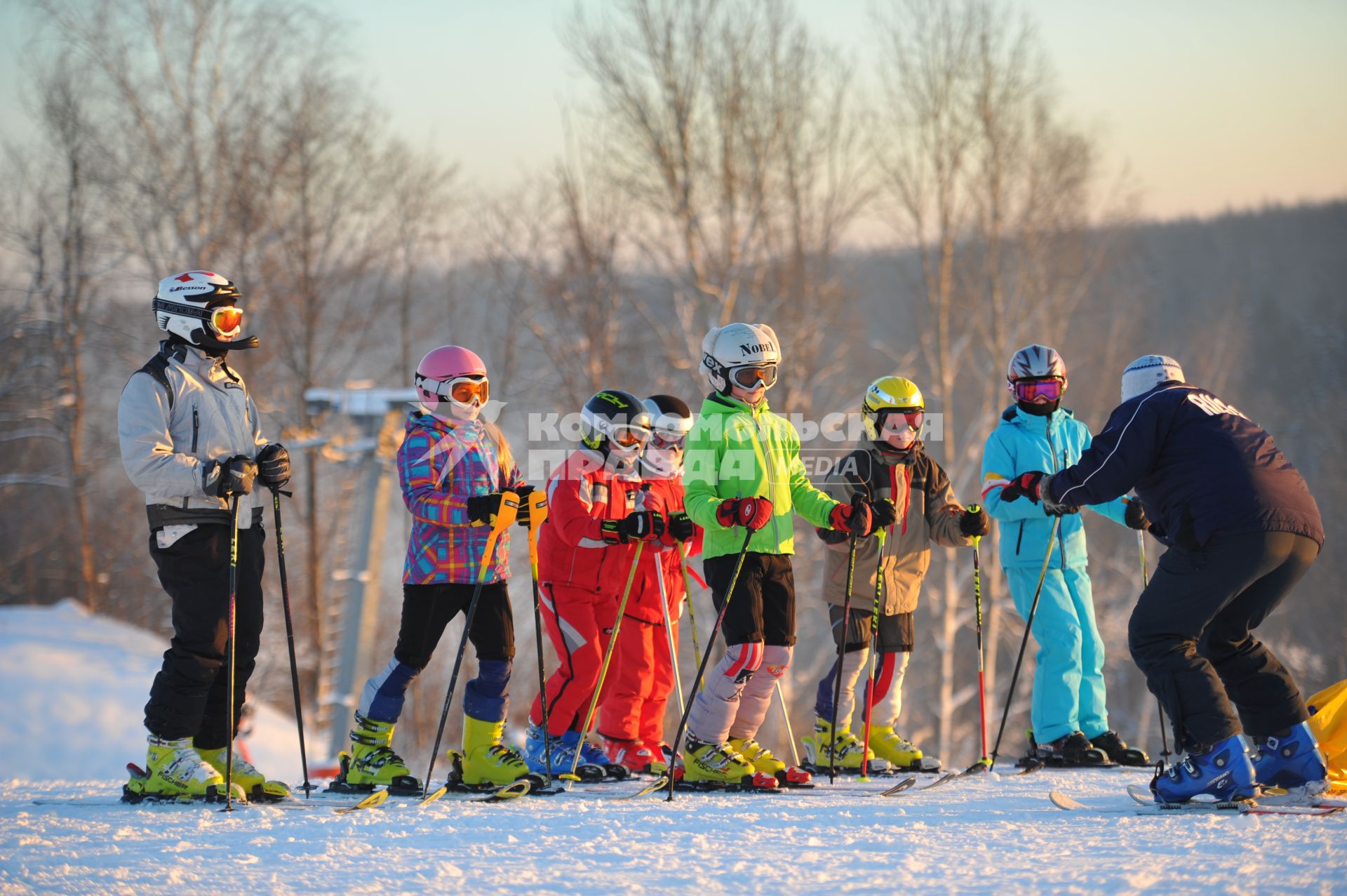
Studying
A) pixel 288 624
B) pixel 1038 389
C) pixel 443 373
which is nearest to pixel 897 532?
pixel 1038 389

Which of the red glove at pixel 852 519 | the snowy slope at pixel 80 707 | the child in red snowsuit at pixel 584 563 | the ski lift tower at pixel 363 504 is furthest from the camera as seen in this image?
the ski lift tower at pixel 363 504

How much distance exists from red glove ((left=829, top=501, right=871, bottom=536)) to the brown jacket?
51 cm

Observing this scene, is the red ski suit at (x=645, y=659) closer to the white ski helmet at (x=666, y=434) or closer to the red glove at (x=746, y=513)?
the white ski helmet at (x=666, y=434)

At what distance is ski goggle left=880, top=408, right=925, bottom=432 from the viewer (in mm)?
6105

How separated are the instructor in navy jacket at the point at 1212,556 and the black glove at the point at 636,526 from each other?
1.95m

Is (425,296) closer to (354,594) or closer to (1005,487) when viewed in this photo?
(354,594)

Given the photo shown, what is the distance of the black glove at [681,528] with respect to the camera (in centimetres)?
548

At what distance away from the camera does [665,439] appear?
639cm

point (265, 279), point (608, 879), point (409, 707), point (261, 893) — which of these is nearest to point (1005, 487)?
point (608, 879)

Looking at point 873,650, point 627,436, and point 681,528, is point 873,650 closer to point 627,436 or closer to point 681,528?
point 681,528

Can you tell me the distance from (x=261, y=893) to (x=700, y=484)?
2832 millimetres

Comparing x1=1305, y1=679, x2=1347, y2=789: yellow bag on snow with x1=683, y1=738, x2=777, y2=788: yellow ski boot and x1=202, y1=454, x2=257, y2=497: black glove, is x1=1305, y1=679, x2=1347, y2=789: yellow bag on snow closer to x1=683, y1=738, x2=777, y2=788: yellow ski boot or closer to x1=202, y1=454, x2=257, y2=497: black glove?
x1=683, y1=738, x2=777, y2=788: yellow ski boot

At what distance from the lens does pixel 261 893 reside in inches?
127

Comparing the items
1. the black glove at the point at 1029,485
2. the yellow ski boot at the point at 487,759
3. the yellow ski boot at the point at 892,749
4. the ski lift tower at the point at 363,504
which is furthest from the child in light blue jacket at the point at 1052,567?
the ski lift tower at the point at 363,504
